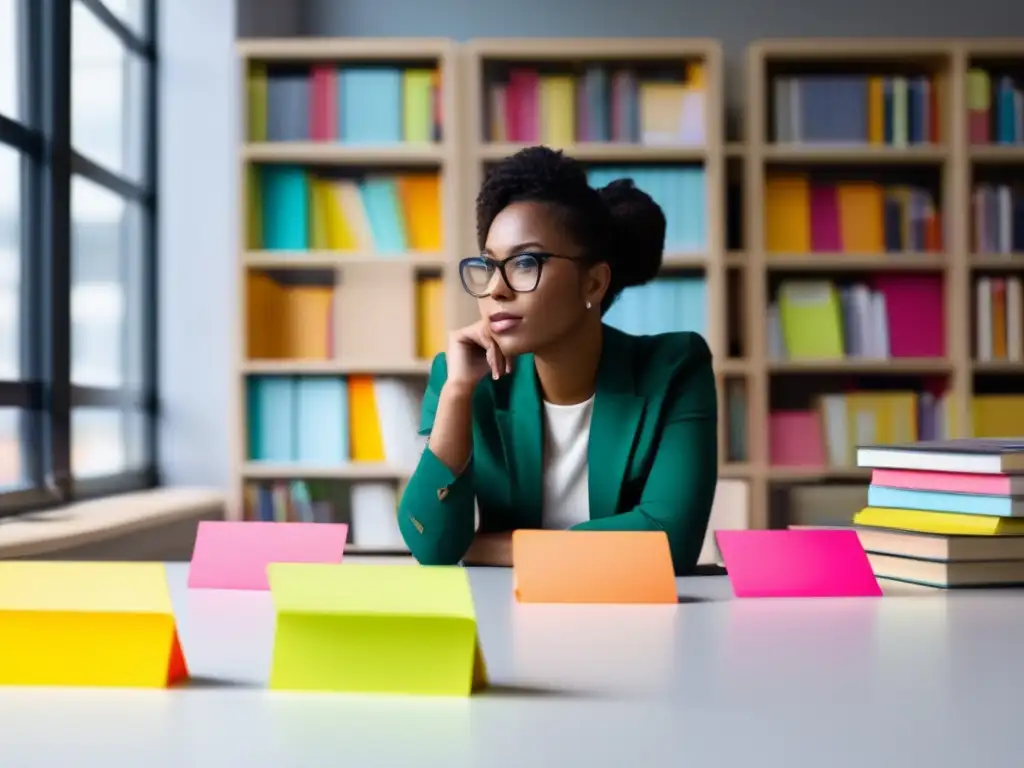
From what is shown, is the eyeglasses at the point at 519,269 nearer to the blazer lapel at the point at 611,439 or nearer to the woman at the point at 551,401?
the woman at the point at 551,401

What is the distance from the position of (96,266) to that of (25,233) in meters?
0.48

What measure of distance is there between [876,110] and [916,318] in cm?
64

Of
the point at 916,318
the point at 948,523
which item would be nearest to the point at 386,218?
the point at 916,318

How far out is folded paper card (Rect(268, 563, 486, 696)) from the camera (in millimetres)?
704

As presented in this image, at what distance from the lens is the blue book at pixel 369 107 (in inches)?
133

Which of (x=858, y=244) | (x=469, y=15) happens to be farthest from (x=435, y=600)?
(x=469, y=15)

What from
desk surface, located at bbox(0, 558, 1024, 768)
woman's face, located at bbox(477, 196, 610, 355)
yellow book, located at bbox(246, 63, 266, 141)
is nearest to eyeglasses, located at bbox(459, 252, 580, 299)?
woman's face, located at bbox(477, 196, 610, 355)

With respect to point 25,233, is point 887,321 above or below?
below

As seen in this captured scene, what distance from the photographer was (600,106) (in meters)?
3.37

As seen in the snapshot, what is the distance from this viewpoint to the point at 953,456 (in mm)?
1272

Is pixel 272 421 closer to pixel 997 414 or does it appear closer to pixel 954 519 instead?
pixel 997 414

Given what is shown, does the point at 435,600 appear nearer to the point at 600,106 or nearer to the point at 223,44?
the point at 600,106

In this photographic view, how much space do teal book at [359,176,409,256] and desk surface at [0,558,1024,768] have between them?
250cm

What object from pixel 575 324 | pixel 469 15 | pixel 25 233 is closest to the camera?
pixel 575 324
